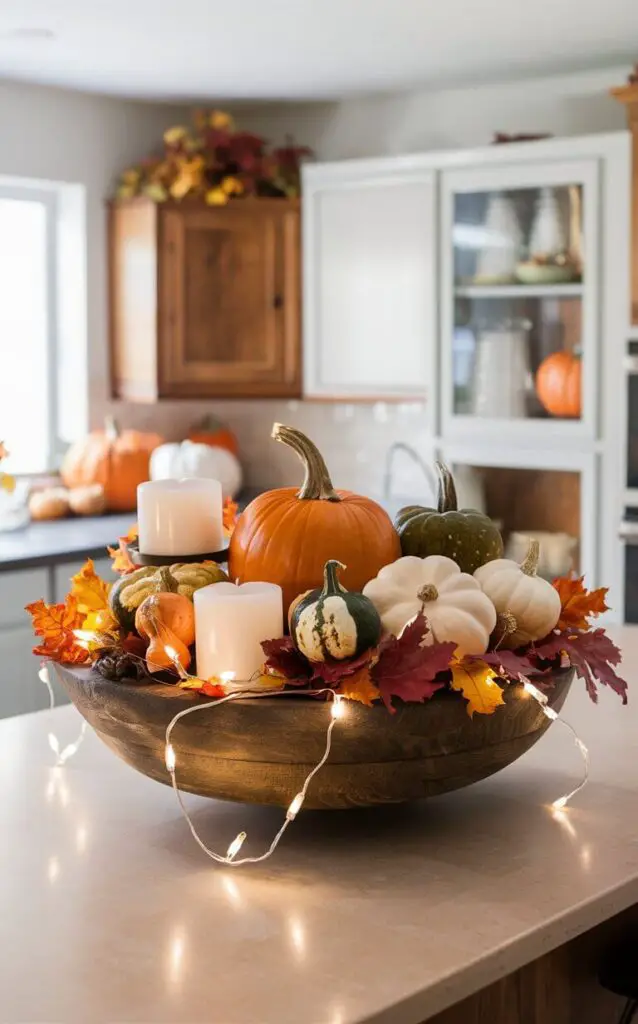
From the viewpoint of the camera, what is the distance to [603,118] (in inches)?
161

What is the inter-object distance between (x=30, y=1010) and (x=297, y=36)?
3.08 metres

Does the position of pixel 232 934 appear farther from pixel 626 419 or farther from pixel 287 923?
pixel 626 419

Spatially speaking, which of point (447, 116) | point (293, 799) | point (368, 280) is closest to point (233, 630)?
point (293, 799)

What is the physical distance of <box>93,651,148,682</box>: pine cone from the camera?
1.40m

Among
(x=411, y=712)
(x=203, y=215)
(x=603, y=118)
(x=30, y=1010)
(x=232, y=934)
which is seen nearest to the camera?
(x=30, y=1010)

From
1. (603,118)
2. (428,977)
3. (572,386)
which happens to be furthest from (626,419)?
(428,977)

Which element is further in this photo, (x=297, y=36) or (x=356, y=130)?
(x=356, y=130)

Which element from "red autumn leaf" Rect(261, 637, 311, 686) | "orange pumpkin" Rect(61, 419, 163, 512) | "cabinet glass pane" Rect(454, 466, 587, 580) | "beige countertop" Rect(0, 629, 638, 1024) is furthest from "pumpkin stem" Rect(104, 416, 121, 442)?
"red autumn leaf" Rect(261, 637, 311, 686)

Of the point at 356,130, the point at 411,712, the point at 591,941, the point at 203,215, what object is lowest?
the point at 591,941

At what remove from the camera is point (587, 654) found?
4.75ft

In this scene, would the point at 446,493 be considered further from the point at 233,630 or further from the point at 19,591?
the point at 19,591

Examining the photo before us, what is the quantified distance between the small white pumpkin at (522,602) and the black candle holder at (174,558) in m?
0.34

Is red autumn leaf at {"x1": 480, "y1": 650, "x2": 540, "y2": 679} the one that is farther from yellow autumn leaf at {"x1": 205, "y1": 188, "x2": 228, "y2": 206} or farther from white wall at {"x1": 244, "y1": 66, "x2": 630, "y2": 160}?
yellow autumn leaf at {"x1": 205, "y1": 188, "x2": 228, "y2": 206}

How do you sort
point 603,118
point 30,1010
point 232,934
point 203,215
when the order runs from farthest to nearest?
1. point 203,215
2. point 603,118
3. point 232,934
4. point 30,1010
